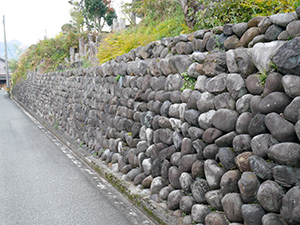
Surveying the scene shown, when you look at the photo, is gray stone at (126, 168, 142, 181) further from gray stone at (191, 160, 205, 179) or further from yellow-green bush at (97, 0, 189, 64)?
yellow-green bush at (97, 0, 189, 64)

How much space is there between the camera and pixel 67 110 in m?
12.1

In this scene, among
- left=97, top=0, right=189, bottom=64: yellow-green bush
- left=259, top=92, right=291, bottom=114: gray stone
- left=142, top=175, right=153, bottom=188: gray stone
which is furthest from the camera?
left=97, top=0, right=189, bottom=64: yellow-green bush

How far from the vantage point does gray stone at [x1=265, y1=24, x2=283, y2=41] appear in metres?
3.35

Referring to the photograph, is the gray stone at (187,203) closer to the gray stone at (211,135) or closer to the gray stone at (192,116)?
the gray stone at (211,135)

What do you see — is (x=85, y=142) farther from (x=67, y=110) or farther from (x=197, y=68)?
(x=197, y=68)

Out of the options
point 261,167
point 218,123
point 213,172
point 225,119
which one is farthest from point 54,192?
point 261,167

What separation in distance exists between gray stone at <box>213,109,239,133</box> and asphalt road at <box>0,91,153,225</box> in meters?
2.02

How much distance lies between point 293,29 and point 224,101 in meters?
1.19

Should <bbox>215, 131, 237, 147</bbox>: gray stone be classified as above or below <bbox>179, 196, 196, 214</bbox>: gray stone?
above

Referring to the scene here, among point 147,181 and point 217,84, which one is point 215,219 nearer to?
point 217,84

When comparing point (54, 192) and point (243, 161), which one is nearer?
point (243, 161)

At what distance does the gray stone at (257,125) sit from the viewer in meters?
3.36

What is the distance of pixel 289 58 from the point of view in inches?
120

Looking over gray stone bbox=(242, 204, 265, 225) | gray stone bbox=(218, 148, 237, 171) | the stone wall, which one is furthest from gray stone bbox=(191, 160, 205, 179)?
gray stone bbox=(242, 204, 265, 225)
